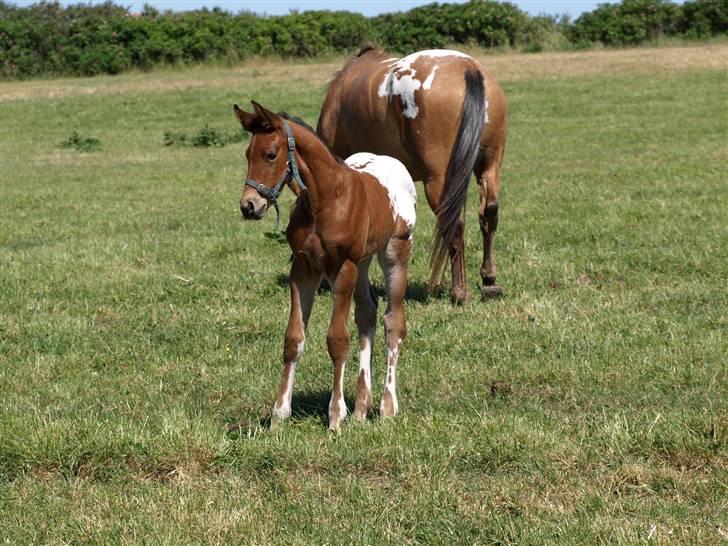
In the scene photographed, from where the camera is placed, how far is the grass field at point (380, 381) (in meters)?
4.53

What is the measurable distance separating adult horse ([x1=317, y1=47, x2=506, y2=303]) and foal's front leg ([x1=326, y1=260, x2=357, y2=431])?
2.72 m

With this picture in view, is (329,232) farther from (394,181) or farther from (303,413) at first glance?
(303,413)

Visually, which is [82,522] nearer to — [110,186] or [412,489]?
[412,489]

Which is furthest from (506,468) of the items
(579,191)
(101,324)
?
(579,191)

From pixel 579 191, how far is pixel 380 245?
874 centimetres

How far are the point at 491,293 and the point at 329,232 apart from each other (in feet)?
12.6

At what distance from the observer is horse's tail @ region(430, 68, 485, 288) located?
323 inches

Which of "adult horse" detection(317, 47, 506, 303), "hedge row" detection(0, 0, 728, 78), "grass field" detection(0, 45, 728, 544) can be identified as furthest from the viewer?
"hedge row" detection(0, 0, 728, 78)

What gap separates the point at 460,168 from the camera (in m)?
8.45

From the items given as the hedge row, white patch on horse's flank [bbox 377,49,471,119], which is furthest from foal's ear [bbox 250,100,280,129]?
the hedge row

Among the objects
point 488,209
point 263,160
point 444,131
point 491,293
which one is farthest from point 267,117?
point 488,209

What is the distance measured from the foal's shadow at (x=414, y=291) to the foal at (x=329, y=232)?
2955mm

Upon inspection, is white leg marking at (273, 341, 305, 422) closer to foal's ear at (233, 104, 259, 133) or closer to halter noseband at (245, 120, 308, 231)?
halter noseband at (245, 120, 308, 231)

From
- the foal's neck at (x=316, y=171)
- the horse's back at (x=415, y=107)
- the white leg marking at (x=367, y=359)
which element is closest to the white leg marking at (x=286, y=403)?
the white leg marking at (x=367, y=359)
